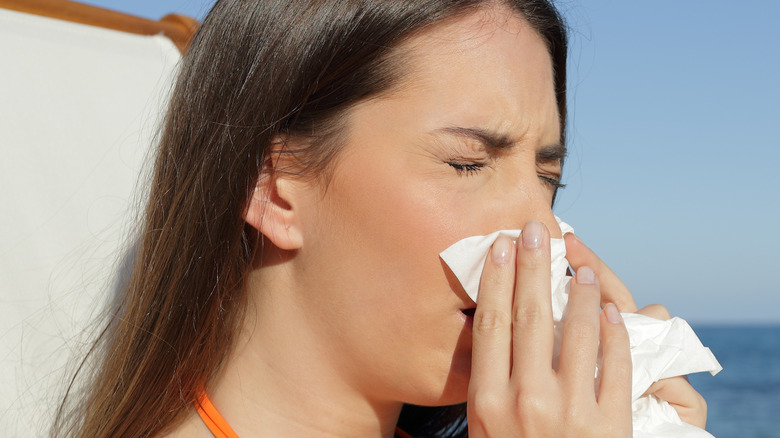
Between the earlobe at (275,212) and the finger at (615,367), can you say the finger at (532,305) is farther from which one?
the earlobe at (275,212)

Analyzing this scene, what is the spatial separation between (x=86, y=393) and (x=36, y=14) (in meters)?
1.58

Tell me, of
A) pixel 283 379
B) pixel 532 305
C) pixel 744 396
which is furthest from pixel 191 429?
pixel 744 396

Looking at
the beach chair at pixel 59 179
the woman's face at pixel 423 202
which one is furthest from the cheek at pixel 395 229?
the beach chair at pixel 59 179

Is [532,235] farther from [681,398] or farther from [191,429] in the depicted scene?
[191,429]

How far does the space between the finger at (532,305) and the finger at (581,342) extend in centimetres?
5

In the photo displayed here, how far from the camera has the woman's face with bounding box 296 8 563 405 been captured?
1.84 m

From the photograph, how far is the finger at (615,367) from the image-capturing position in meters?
1.78

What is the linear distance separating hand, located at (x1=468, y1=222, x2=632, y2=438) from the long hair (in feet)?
1.83

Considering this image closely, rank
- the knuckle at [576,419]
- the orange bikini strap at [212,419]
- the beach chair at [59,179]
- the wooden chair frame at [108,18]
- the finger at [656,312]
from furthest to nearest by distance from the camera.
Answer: the wooden chair frame at [108,18] < the beach chair at [59,179] < the finger at [656,312] < the orange bikini strap at [212,419] < the knuckle at [576,419]

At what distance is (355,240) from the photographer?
1.89 metres

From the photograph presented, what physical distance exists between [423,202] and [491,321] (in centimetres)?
35

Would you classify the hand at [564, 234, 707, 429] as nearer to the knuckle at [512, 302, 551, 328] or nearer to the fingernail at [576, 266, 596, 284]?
the fingernail at [576, 266, 596, 284]

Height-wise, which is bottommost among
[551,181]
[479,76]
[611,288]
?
[611,288]

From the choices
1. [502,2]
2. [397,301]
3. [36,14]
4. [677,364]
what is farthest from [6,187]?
[677,364]
